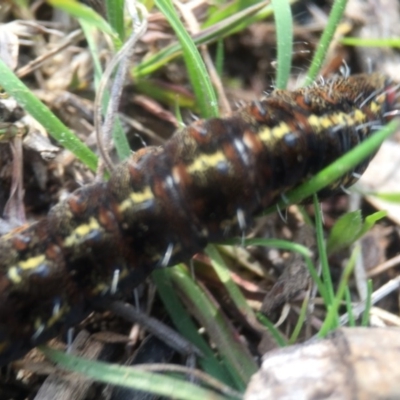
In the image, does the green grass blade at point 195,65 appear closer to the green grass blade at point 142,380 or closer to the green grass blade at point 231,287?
the green grass blade at point 231,287

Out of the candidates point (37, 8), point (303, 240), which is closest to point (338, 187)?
point (303, 240)

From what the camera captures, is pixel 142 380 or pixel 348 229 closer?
pixel 142 380

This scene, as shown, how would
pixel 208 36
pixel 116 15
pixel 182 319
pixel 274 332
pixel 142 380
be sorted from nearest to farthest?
pixel 142 380 → pixel 274 332 → pixel 182 319 → pixel 116 15 → pixel 208 36

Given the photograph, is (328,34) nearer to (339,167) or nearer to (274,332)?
(339,167)

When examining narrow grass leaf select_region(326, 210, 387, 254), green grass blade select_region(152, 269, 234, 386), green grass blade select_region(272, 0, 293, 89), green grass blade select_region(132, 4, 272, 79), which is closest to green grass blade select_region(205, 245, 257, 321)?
green grass blade select_region(152, 269, 234, 386)

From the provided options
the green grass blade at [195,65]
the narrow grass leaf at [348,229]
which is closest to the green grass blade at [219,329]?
the narrow grass leaf at [348,229]

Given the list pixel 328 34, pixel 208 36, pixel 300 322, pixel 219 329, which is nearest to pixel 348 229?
pixel 300 322
